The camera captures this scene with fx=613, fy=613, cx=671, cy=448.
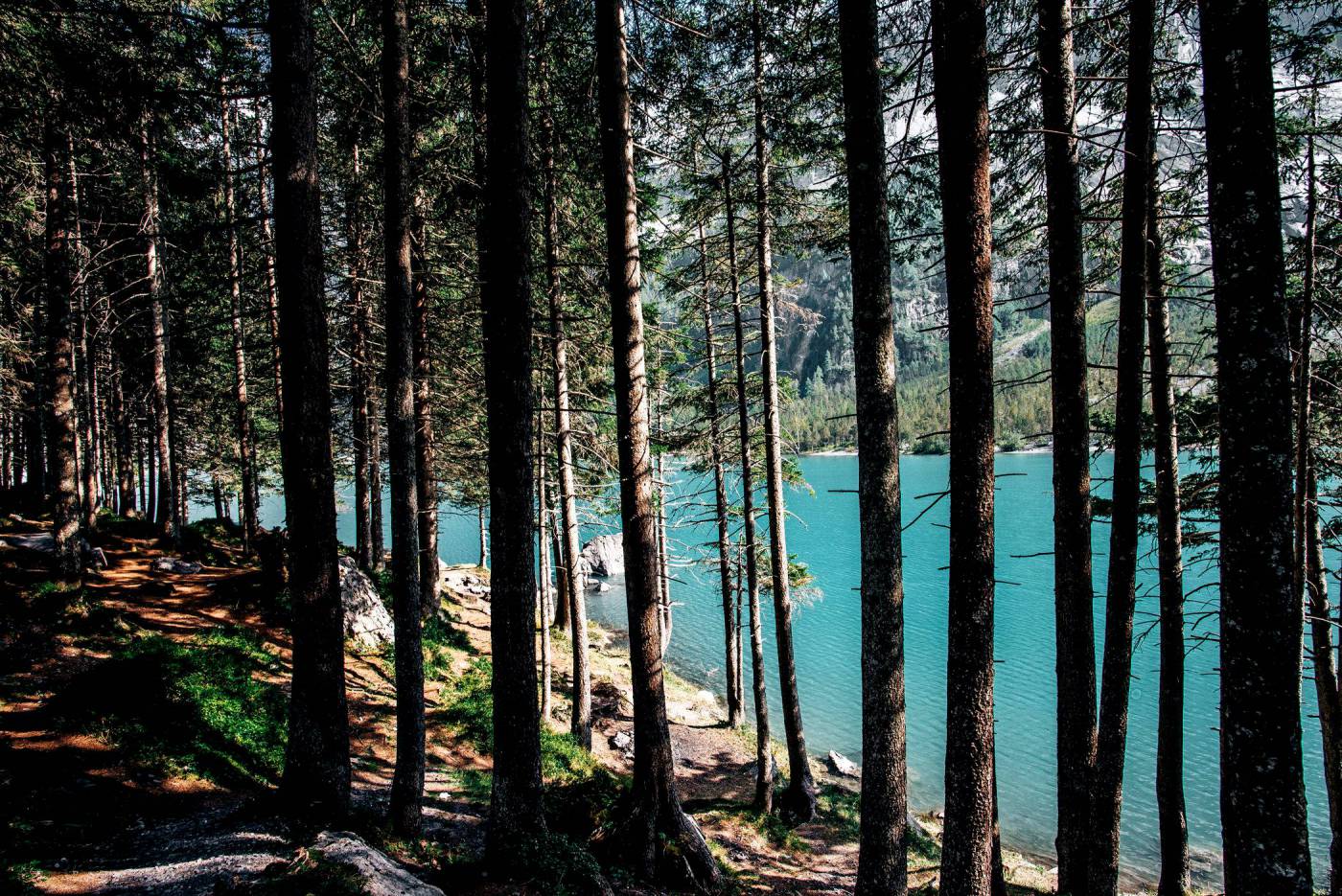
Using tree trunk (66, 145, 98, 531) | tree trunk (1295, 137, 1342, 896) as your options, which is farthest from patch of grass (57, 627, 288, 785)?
tree trunk (1295, 137, 1342, 896)

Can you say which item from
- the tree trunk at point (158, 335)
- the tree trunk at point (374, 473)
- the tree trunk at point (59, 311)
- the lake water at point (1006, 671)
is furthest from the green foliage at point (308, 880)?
the tree trunk at point (158, 335)

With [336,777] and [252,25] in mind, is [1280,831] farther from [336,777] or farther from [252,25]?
[252,25]

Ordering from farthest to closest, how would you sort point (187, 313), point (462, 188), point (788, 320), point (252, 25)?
point (187, 313) < point (788, 320) < point (462, 188) < point (252, 25)

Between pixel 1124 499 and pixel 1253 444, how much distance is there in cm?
320

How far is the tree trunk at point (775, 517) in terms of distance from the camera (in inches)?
403

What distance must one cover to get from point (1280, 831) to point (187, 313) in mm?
24309

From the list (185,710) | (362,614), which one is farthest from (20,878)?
(362,614)

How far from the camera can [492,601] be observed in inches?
217

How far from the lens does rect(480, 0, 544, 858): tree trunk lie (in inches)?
208

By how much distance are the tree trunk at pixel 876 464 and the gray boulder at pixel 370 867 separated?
3.50 metres

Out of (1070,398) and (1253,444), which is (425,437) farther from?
(1253,444)

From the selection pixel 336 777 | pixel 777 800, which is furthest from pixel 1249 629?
pixel 777 800

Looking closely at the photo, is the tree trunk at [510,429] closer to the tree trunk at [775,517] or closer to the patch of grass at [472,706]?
the patch of grass at [472,706]

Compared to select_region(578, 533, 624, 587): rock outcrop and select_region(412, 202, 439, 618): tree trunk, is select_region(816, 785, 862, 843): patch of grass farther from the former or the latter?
select_region(578, 533, 624, 587): rock outcrop
